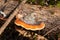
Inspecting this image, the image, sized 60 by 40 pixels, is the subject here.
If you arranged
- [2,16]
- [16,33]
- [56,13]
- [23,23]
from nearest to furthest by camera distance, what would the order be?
[23,23], [2,16], [16,33], [56,13]

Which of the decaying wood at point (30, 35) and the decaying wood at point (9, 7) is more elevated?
the decaying wood at point (9, 7)

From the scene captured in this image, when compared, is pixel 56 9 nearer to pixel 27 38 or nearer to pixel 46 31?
pixel 46 31

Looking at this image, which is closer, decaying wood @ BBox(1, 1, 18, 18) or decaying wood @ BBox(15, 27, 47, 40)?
decaying wood @ BBox(15, 27, 47, 40)

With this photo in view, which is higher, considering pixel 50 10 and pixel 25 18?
pixel 25 18

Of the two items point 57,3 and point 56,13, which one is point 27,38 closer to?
point 56,13

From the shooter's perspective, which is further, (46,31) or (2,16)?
(46,31)

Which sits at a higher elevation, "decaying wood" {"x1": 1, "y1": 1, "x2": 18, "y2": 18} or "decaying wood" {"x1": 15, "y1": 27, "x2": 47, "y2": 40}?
"decaying wood" {"x1": 1, "y1": 1, "x2": 18, "y2": 18}

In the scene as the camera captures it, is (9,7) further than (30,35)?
Yes

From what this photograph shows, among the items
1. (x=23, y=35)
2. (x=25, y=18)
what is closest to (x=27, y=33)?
(x=23, y=35)

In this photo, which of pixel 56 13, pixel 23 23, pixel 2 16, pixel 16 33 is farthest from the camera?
pixel 56 13

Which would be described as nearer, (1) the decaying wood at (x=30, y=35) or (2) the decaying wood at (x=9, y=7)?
(1) the decaying wood at (x=30, y=35)
